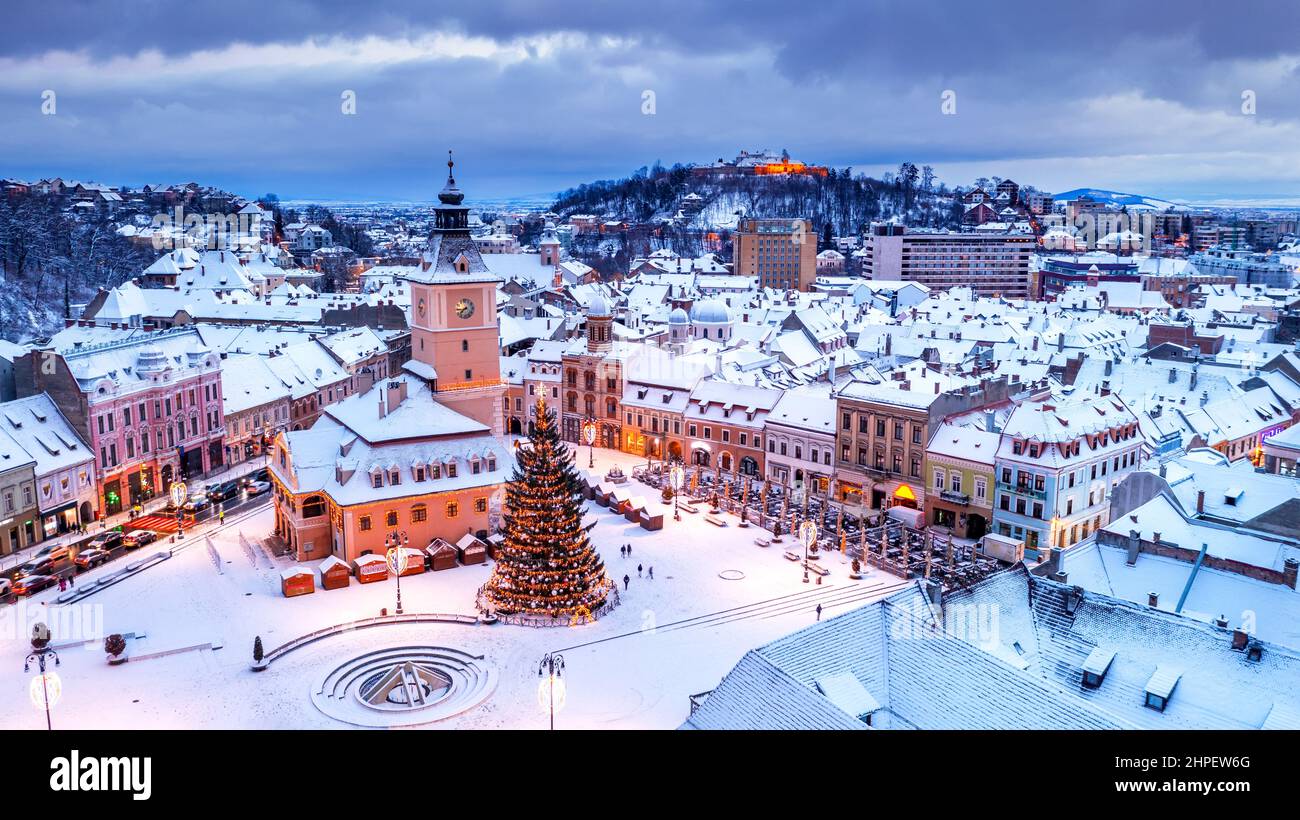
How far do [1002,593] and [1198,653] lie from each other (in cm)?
536

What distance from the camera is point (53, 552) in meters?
46.5

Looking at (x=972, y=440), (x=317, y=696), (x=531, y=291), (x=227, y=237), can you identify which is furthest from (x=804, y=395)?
(x=227, y=237)

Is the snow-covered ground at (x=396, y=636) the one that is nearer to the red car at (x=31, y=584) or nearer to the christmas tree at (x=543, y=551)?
the red car at (x=31, y=584)

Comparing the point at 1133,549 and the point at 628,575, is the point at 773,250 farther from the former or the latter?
the point at 1133,549

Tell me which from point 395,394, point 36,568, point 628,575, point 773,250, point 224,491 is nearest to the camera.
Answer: point 36,568

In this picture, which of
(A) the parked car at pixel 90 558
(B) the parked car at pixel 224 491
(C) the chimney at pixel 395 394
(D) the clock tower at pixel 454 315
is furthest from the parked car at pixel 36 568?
(D) the clock tower at pixel 454 315

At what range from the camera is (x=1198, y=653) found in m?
25.7

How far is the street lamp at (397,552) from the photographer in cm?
4031

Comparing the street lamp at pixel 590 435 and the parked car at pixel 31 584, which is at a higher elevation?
the street lamp at pixel 590 435

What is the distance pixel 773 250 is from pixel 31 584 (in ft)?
453

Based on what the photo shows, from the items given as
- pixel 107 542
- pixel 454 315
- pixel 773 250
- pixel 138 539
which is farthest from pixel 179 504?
pixel 773 250

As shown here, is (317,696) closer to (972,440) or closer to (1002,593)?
(1002,593)

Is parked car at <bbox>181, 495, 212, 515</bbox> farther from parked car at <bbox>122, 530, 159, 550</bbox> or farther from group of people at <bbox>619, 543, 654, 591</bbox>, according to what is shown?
group of people at <bbox>619, 543, 654, 591</bbox>

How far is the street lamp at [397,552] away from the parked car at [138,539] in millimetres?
13002
